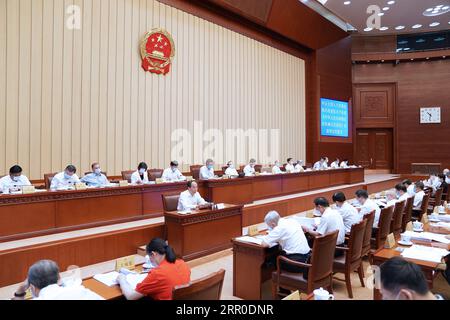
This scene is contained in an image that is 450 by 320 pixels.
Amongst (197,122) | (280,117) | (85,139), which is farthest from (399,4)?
(85,139)

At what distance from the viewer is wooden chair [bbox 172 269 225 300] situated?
1735mm

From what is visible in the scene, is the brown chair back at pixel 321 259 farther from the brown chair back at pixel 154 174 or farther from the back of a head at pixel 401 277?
the brown chair back at pixel 154 174

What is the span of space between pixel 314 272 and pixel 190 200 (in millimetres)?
2139

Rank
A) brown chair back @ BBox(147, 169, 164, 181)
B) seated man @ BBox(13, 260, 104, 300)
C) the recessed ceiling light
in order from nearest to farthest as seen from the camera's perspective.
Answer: seated man @ BBox(13, 260, 104, 300) < brown chair back @ BBox(147, 169, 164, 181) < the recessed ceiling light

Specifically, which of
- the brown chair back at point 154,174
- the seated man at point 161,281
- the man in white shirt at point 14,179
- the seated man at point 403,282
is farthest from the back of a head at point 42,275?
the brown chair back at point 154,174

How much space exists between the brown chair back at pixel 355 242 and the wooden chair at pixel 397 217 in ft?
3.70

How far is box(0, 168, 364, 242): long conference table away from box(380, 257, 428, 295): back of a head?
3.66m

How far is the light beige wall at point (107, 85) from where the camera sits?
5.78 m

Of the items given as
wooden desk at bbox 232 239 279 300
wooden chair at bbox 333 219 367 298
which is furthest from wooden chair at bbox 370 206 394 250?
wooden desk at bbox 232 239 279 300

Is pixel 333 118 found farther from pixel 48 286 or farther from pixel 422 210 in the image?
pixel 48 286

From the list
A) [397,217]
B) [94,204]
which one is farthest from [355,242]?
[94,204]

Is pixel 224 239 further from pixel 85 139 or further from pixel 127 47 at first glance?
pixel 127 47

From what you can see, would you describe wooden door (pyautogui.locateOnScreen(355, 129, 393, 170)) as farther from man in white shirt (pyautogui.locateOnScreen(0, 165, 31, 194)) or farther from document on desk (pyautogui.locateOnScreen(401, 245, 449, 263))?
man in white shirt (pyautogui.locateOnScreen(0, 165, 31, 194))
